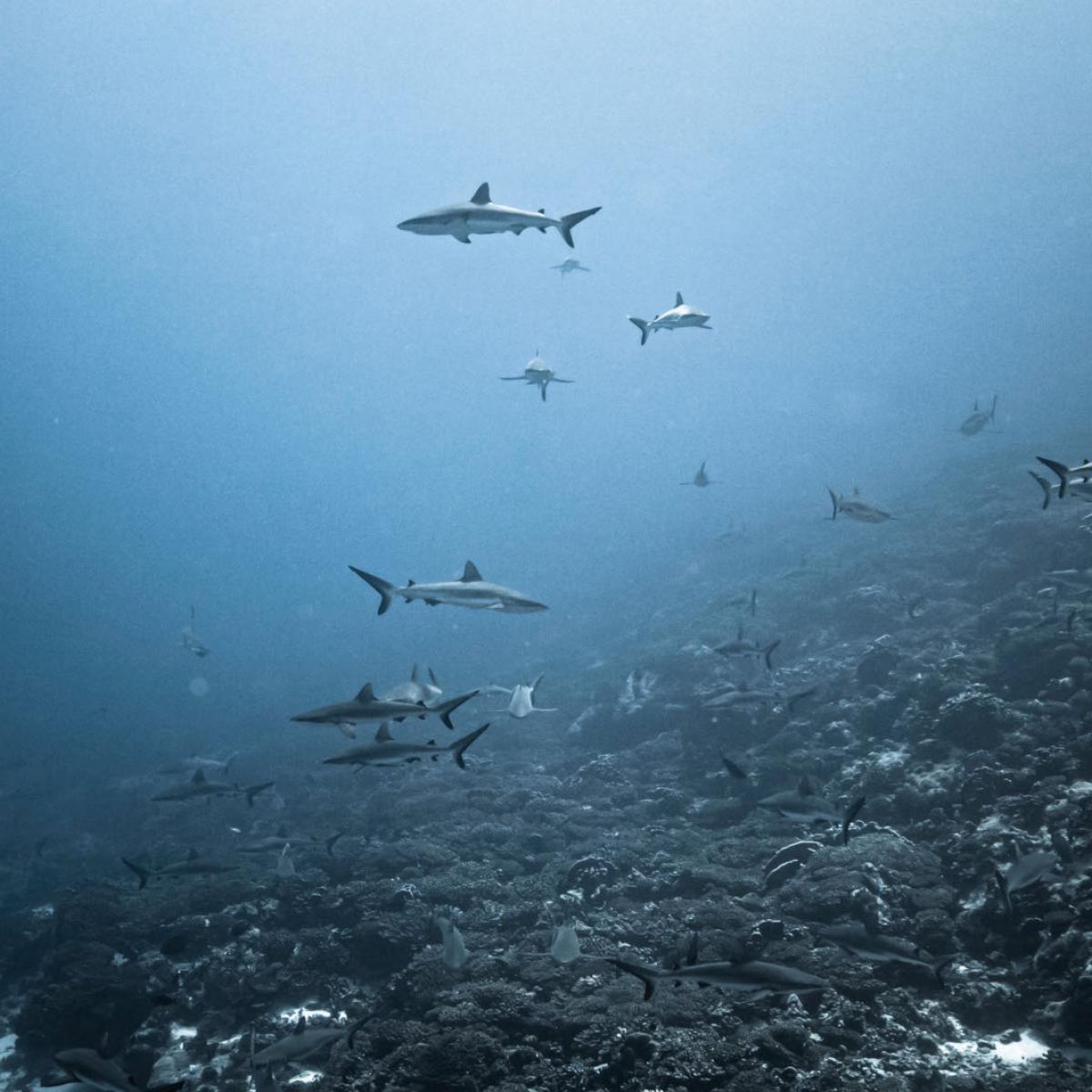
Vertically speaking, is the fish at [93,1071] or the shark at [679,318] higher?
the shark at [679,318]

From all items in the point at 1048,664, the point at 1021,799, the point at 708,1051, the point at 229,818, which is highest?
the point at 1048,664

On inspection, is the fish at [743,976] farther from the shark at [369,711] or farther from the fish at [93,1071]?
the fish at [93,1071]

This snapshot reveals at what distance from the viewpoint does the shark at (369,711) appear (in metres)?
6.04

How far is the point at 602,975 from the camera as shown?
709 centimetres

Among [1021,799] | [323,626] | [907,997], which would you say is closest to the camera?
[907,997]

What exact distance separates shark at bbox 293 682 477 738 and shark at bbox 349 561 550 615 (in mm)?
1131

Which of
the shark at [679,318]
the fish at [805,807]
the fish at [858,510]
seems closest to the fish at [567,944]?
the fish at [805,807]

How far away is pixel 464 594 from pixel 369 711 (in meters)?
1.78

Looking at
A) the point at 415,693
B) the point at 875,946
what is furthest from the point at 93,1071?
the point at 875,946

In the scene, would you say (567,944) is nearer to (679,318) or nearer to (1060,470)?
(1060,470)

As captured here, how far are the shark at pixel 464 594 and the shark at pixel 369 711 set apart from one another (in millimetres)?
1131

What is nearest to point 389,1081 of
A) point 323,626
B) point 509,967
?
point 509,967

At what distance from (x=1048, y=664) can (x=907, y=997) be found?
7.53m

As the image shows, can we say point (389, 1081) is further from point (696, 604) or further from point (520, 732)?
point (696, 604)
